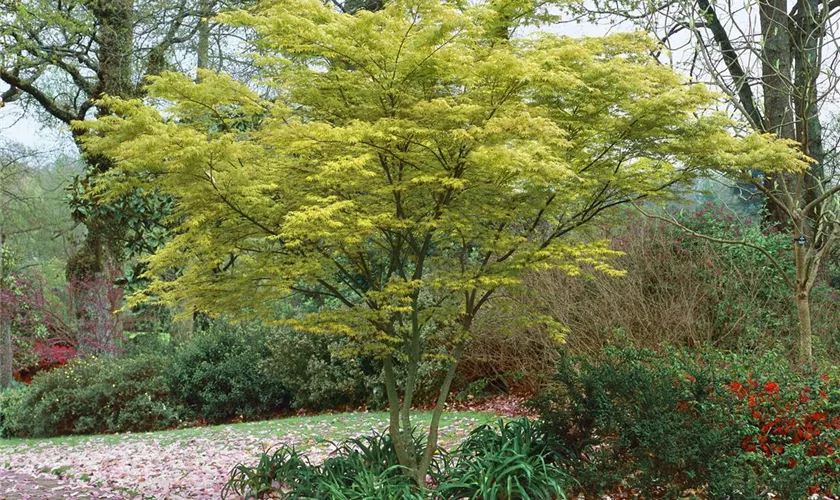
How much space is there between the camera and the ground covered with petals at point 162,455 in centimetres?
692

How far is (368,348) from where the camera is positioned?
5723 millimetres

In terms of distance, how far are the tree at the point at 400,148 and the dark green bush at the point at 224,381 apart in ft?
21.1

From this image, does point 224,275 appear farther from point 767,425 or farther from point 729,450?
point 767,425

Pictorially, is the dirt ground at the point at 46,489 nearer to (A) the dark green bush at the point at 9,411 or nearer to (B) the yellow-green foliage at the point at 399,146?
(B) the yellow-green foliage at the point at 399,146

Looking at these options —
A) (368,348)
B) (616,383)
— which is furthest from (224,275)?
(616,383)

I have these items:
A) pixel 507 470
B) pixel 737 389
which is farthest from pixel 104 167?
pixel 737 389

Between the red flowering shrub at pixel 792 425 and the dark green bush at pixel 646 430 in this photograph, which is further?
the red flowering shrub at pixel 792 425

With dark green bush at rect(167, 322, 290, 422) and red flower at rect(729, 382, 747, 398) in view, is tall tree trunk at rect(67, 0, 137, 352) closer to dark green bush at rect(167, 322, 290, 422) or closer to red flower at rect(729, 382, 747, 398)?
dark green bush at rect(167, 322, 290, 422)

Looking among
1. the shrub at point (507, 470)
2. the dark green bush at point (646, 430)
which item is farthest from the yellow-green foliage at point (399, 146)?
the dark green bush at point (646, 430)

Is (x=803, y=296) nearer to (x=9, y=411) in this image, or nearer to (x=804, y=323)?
(x=804, y=323)

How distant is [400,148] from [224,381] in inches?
321

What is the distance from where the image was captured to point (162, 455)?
8406 millimetres

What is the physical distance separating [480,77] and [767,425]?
157 inches

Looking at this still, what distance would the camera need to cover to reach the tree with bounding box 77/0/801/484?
15.2 feet
